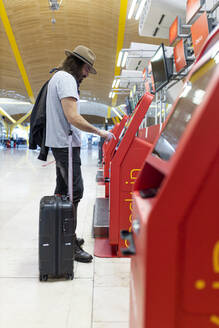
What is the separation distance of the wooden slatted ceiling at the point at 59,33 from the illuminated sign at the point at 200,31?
10.1 m

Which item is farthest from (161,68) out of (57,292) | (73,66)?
(57,292)

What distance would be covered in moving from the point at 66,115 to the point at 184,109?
4.46 ft

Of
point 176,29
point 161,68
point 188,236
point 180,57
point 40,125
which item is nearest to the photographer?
point 188,236

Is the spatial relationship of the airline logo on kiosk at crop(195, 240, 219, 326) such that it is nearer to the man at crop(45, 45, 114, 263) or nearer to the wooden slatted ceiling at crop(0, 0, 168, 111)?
the man at crop(45, 45, 114, 263)

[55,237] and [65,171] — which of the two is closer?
[55,237]

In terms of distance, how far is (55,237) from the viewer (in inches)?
77.3

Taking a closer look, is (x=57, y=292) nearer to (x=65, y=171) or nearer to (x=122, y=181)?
(x=65, y=171)

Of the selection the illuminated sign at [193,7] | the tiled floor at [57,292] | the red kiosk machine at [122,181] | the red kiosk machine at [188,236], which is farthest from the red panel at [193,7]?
the red kiosk machine at [188,236]

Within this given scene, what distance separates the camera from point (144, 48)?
902cm

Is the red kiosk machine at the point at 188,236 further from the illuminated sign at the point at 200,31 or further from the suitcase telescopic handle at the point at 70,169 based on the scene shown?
the illuminated sign at the point at 200,31

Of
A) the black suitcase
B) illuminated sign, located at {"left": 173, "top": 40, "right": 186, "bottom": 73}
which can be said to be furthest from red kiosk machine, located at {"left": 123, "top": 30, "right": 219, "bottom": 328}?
illuminated sign, located at {"left": 173, "top": 40, "right": 186, "bottom": 73}

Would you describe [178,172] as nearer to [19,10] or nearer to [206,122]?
[206,122]

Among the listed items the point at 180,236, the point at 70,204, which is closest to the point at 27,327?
the point at 70,204

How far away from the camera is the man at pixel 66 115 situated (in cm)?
209
